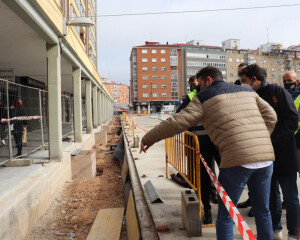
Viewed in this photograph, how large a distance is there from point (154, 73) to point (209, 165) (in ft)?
249

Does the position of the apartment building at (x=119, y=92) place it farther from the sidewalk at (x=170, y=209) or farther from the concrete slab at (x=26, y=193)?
the sidewalk at (x=170, y=209)

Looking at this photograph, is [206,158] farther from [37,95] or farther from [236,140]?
[37,95]

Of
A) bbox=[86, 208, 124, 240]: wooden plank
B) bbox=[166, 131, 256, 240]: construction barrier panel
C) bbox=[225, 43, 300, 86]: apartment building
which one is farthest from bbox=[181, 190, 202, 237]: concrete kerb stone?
bbox=[225, 43, 300, 86]: apartment building

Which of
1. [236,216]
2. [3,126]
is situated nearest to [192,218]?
[236,216]

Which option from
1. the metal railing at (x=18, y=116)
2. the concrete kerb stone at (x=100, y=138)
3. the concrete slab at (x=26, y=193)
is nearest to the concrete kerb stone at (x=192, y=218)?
the concrete slab at (x=26, y=193)

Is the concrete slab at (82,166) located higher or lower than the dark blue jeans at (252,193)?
lower

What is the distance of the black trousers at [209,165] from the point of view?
346 centimetres

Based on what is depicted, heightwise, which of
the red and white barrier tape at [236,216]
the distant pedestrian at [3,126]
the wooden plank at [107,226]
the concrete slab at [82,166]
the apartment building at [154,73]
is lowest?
the wooden plank at [107,226]

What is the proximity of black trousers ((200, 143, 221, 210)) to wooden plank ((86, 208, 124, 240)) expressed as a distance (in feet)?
4.70

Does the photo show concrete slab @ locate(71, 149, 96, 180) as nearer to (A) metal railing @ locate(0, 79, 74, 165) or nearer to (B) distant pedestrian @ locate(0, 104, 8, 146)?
(A) metal railing @ locate(0, 79, 74, 165)

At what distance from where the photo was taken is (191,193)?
3.30 m

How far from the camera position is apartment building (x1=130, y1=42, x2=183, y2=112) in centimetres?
7719

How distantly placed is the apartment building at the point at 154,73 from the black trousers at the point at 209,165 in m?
72.6

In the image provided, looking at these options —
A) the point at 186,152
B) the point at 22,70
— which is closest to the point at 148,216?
the point at 186,152
